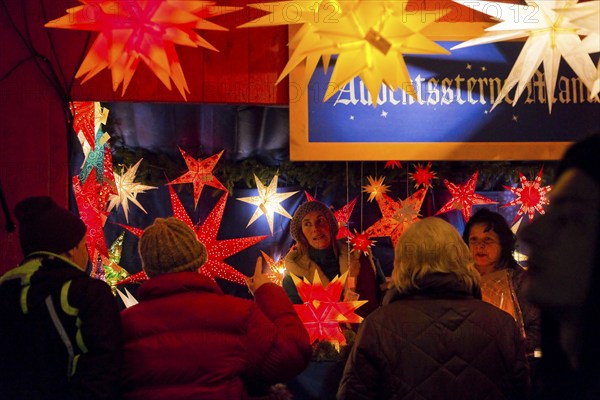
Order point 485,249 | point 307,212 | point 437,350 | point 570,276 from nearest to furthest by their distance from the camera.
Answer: point 570,276 → point 437,350 → point 485,249 → point 307,212

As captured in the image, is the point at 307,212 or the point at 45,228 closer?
the point at 45,228

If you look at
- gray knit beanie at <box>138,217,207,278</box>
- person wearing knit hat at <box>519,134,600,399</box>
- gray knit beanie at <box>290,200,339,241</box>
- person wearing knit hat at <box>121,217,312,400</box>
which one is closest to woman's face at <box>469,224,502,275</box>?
gray knit beanie at <box>290,200,339,241</box>

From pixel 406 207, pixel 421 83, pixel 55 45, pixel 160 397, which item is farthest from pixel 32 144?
pixel 406 207

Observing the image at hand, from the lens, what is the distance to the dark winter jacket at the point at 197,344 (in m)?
2.57

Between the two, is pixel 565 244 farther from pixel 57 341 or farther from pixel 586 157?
pixel 57 341

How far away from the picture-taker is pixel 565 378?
1377 millimetres

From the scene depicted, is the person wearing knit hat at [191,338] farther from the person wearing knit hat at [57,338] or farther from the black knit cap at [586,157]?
the black knit cap at [586,157]

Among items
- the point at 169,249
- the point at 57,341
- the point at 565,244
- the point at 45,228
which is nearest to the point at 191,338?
the point at 169,249

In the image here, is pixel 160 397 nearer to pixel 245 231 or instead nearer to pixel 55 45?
pixel 55 45

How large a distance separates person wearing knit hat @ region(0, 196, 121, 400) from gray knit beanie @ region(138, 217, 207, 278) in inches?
9.9

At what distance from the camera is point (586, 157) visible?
142 centimetres

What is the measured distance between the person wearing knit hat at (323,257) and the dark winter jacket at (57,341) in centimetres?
335

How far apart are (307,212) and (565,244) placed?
4.47m

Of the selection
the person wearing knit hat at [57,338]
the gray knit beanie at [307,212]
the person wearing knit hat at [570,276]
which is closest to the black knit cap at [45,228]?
the person wearing knit hat at [57,338]
